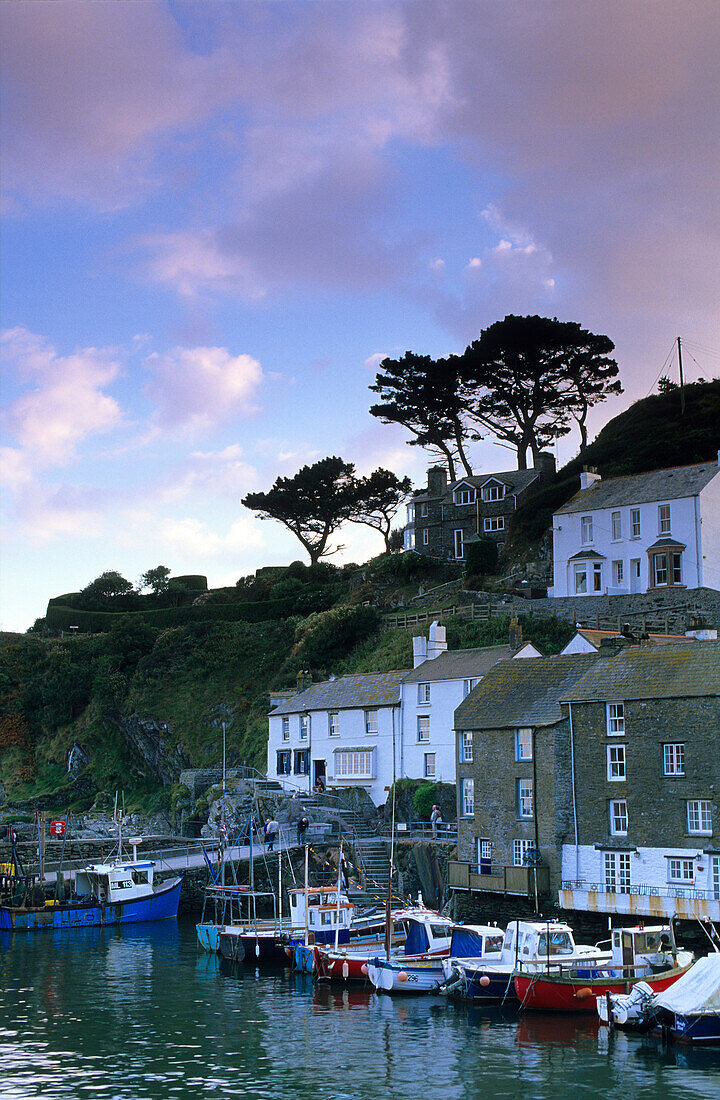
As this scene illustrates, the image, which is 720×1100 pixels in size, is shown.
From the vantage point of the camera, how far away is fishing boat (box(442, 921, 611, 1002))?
3278 centimetres

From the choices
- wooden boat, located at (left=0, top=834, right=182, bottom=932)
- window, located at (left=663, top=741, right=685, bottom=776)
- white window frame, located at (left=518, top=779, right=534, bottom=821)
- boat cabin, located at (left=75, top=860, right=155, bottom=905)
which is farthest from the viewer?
boat cabin, located at (left=75, top=860, right=155, bottom=905)

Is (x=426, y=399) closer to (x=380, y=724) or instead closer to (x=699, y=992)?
(x=380, y=724)

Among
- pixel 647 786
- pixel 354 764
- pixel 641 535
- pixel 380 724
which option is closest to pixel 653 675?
pixel 647 786

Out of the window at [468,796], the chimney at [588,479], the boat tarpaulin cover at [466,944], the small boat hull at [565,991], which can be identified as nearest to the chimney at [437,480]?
the chimney at [588,479]

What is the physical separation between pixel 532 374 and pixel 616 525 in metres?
24.4

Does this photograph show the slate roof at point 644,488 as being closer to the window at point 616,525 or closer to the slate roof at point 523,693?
the window at point 616,525

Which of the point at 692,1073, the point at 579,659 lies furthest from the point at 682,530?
the point at 692,1073

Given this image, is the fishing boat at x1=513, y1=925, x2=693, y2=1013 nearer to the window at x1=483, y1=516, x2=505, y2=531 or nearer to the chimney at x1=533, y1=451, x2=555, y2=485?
the window at x1=483, y1=516, x2=505, y2=531

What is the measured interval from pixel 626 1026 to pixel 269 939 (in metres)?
15.5

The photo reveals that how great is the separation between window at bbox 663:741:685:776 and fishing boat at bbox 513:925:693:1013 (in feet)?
21.8

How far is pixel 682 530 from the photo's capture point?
6500 centimetres

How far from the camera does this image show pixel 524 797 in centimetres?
4272

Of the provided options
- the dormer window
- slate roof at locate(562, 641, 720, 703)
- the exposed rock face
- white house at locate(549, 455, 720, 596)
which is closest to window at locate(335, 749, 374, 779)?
white house at locate(549, 455, 720, 596)

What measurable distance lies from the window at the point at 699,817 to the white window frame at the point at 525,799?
648 cm
